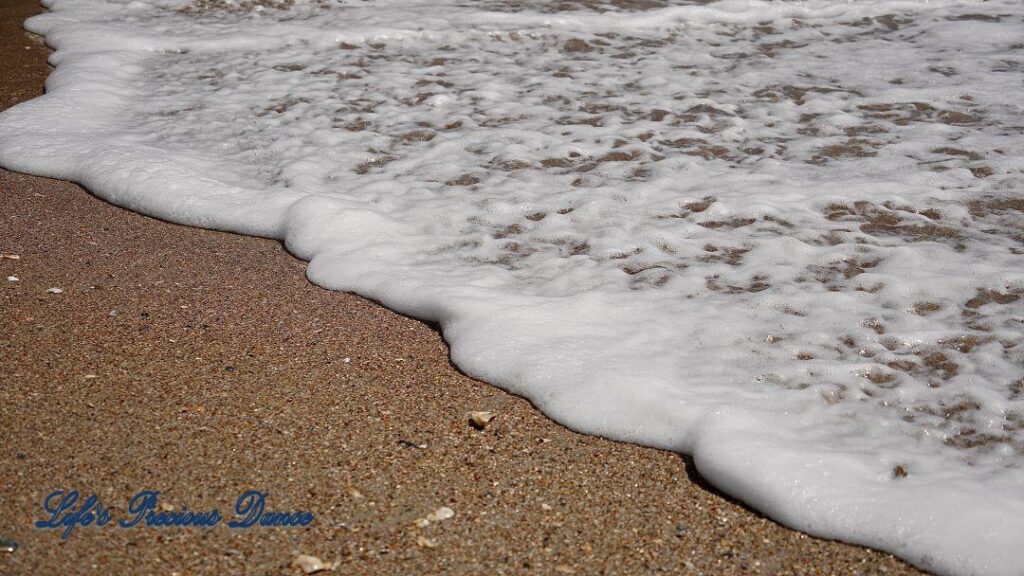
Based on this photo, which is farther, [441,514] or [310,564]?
[441,514]

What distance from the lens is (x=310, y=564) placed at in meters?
1.90

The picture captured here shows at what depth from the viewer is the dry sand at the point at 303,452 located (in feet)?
6.37

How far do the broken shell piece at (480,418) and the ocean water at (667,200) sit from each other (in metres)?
0.15

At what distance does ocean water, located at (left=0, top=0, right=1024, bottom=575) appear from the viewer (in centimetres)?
236

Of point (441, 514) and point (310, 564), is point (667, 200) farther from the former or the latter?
point (310, 564)

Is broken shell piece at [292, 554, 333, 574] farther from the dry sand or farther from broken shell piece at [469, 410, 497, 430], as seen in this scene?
broken shell piece at [469, 410, 497, 430]

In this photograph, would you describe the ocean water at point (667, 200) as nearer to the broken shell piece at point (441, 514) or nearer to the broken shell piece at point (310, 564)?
the broken shell piece at point (441, 514)

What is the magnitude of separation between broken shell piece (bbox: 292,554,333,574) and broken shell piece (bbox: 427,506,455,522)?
256 millimetres

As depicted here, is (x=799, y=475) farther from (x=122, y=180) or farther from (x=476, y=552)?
(x=122, y=180)

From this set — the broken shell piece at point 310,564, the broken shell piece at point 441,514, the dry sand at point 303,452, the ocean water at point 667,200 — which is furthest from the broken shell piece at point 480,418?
the broken shell piece at point 310,564

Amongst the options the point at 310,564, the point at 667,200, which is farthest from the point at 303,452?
the point at 667,200

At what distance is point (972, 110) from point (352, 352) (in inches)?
141

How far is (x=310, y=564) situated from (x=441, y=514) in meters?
0.31

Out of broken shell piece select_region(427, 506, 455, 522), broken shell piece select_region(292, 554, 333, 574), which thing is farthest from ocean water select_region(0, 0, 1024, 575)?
broken shell piece select_region(292, 554, 333, 574)
